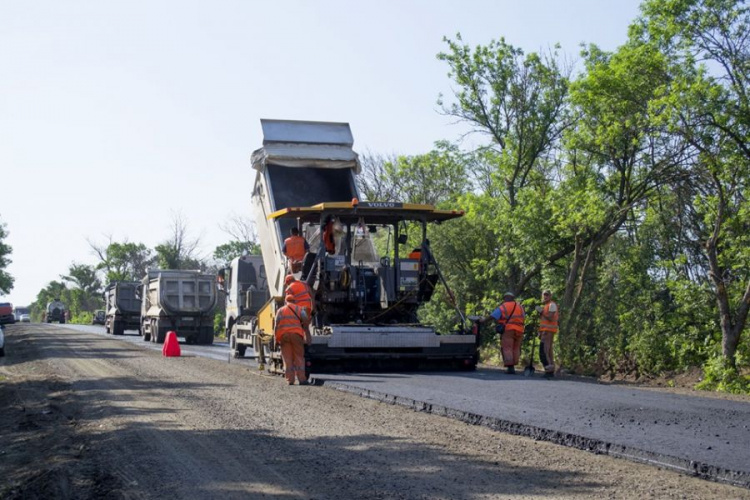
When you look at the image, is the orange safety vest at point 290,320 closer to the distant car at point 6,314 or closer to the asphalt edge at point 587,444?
the asphalt edge at point 587,444

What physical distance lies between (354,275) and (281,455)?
7755mm

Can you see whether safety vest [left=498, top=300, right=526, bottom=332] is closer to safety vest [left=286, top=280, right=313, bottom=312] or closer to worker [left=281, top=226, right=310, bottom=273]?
worker [left=281, top=226, right=310, bottom=273]

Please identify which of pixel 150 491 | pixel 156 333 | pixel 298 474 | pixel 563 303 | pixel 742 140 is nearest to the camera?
pixel 150 491

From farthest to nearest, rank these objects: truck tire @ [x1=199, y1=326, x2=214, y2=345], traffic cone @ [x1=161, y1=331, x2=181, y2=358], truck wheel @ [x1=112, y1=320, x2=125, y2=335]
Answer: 1. truck wheel @ [x1=112, y1=320, x2=125, y2=335]
2. truck tire @ [x1=199, y1=326, x2=214, y2=345]
3. traffic cone @ [x1=161, y1=331, x2=181, y2=358]

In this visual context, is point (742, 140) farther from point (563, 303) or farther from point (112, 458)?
point (112, 458)

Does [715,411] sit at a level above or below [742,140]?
below

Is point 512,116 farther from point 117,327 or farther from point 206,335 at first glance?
point 117,327

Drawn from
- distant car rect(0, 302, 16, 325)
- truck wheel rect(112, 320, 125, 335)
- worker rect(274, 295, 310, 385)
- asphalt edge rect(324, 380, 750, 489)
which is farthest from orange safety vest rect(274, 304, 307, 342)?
distant car rect(0, 302, 16, 325)

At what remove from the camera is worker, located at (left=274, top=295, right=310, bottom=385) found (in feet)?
44.5

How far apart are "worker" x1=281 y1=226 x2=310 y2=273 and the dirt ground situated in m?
3.21

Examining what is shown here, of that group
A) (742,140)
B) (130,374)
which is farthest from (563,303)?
(130,374)

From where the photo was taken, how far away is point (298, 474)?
6.77 m

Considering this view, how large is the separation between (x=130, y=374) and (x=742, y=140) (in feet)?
39.9

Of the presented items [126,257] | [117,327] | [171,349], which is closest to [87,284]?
[126,257]
